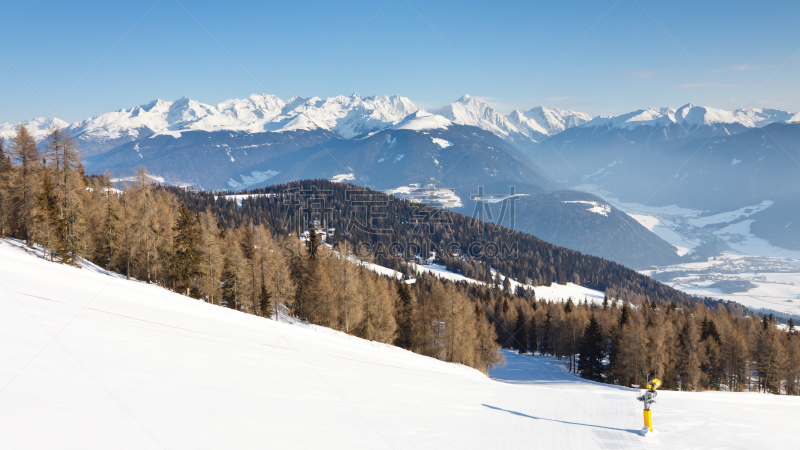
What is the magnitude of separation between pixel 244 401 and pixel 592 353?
6583 centimetres

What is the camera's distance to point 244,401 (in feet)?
36.1

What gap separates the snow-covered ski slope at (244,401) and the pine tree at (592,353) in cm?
4980

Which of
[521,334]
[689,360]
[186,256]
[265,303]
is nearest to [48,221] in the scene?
[186,256]

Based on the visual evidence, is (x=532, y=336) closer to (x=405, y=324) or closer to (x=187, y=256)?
(x=405, y=324)

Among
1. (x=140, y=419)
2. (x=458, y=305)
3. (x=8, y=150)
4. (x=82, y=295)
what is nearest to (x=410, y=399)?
(x=140, y=419)

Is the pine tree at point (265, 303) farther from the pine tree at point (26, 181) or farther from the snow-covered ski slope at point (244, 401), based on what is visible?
the snow-covered ski slope at point (244, 401)

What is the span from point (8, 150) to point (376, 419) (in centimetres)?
6209

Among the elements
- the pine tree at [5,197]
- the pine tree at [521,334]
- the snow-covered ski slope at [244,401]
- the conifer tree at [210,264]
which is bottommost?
the pine tree at [521,334]

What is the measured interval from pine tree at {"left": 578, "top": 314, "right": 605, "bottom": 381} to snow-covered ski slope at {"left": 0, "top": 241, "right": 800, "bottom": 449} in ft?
163

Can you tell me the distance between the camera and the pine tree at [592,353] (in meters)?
63.4

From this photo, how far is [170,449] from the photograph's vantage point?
7.43 m

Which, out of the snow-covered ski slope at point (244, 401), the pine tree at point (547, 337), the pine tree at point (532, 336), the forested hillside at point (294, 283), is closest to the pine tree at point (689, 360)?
the forested hillside at point (294, 283)

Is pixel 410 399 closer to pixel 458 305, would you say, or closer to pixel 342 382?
pixel 342 382

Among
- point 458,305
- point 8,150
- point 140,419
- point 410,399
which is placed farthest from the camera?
point 458,305
